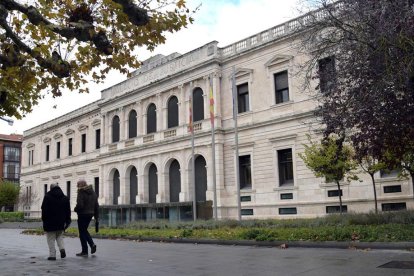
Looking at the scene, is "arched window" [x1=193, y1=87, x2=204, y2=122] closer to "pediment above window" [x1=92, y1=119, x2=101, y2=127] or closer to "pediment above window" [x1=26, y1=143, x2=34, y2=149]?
"pediment above window" [x1=92, y1=119, x2=101, y2=127]

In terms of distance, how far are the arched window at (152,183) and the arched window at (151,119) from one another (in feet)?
9.45

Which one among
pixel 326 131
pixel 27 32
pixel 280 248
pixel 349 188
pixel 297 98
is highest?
pixel 297 98

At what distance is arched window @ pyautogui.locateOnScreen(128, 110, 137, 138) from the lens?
37969 millimetres

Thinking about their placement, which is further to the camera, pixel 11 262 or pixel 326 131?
pixel 326 131

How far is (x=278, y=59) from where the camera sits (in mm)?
28047

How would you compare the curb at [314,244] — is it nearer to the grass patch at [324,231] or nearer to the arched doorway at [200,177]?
the grass patch at [324,231]

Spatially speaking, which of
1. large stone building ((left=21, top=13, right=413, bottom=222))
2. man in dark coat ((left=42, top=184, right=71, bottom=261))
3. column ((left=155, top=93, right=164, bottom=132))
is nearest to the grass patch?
man in dark coat ((left=42, top=184, right=71, bottom=261))

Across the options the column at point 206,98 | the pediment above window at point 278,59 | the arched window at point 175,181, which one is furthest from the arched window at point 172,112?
the pediment above window at point 278,59

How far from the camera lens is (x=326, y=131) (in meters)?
13.3

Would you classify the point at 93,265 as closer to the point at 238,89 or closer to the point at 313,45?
the point at 313,45

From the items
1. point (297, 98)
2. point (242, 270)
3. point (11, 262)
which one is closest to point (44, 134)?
point (297, 98)

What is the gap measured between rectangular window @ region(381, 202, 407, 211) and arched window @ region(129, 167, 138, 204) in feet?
68.2

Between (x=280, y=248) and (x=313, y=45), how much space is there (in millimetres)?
5879

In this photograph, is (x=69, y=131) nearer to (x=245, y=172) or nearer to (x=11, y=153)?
(x=245, y=172)
